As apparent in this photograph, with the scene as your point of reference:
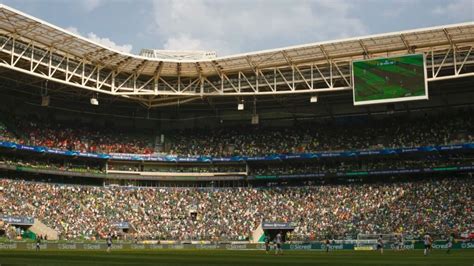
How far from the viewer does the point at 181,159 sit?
78.5 meters

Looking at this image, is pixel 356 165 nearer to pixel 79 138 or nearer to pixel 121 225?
pixel 121 225

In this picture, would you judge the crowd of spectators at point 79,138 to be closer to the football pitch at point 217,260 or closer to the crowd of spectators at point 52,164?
the crowd of spectators at point 52,164

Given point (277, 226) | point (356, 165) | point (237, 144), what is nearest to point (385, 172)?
point (356, 165)

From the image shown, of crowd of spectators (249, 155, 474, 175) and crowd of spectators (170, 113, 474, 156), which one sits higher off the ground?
crowd of spectators (170, 113, 474, 156)

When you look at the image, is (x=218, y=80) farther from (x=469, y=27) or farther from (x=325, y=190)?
(x=469, y=27)

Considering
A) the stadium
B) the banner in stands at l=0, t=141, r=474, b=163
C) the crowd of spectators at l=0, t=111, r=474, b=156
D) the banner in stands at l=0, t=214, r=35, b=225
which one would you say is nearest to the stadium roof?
the stadium

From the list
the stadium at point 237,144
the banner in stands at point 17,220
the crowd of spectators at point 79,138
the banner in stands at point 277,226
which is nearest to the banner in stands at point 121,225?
the stadium at point 237,144

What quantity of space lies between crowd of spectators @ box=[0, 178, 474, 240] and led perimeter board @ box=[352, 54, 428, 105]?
40.1 ft

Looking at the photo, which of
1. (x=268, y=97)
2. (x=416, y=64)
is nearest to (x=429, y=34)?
(x=416, y=64)

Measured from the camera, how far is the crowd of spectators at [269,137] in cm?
7088

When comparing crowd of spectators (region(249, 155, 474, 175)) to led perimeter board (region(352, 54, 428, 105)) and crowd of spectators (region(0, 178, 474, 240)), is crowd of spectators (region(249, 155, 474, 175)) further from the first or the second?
led perimeter board (region(352, 54, 428, 105))

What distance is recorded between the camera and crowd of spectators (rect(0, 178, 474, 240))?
62.7 metres

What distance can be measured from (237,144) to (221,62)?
1775 centimetres

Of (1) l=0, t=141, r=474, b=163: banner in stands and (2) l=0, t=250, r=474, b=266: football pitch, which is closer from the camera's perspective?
(2) l=0, t=250, r=474, b=266: football pitch
